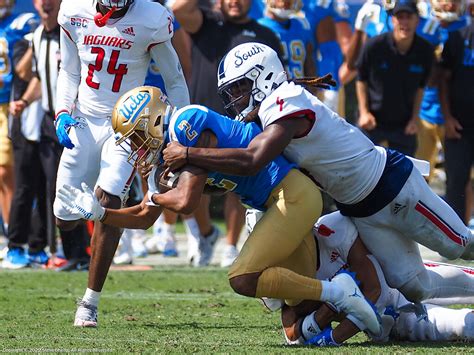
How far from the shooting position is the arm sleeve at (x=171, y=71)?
7059 mm

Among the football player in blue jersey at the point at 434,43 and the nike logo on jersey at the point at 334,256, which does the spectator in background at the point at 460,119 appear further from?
the nike logo on jersey at the point at 334,256

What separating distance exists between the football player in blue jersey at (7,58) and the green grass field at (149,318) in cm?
127

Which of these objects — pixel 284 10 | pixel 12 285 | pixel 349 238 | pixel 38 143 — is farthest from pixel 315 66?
pixel 349 238

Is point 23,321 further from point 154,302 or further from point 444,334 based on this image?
point 444,334

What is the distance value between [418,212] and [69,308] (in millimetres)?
2345

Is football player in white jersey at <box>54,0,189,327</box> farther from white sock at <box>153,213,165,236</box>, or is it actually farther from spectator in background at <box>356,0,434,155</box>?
white sock at <box>153,213,165,236</box>

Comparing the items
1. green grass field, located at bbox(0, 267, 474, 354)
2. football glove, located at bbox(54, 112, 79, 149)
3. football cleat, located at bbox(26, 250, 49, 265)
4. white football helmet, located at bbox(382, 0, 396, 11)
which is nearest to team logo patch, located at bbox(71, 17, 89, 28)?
football glove, located at bbox(54, 112, 79, 149)

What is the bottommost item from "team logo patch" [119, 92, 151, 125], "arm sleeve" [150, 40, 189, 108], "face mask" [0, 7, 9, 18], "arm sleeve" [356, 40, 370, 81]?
"face mask" [0, 7, 9, 18]

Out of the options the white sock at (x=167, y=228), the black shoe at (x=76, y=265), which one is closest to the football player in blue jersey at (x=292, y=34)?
the white sock at (x=167, y=228)

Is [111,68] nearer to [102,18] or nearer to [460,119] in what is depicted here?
[102,18]

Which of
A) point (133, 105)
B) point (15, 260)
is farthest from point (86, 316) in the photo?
point (15, 260)

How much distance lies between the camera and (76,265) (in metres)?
9.48

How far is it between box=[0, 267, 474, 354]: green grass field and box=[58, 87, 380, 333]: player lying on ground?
0.27 metres

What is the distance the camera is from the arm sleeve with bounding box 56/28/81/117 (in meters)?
7.09
